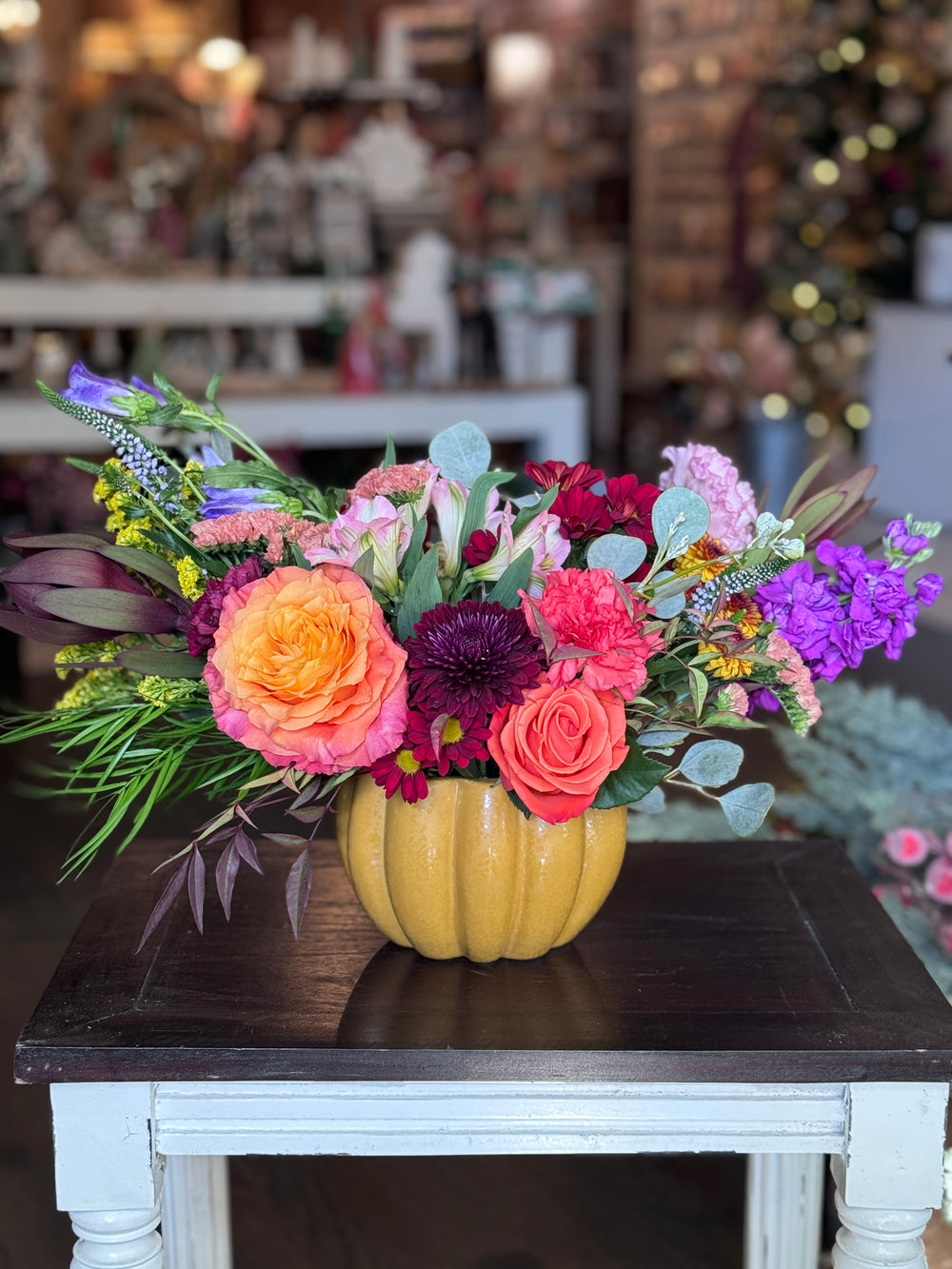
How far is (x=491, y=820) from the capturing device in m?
1.03

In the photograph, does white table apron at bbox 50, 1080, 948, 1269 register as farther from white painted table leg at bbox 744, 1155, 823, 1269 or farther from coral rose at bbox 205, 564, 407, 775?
white painted table leg at bbox 744, 1155, 823, 1269

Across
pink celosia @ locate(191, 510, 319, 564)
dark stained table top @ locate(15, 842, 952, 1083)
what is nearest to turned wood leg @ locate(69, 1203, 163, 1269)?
dark stained table top @ locate(15, 842, 952, 1083)

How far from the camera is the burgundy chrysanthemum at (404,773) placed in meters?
0.97

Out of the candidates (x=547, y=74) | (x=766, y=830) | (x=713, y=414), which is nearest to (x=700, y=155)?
(x=547, y=74)

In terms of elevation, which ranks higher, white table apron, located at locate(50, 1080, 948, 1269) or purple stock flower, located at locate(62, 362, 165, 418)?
purple stock flower, located at locate(62, 362, 165, 418)

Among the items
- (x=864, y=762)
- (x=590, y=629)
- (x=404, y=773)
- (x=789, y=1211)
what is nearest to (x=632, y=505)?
(x=590, y=629)

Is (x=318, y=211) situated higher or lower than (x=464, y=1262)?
higher

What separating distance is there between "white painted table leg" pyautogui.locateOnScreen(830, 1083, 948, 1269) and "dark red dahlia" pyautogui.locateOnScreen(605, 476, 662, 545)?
1.29ft

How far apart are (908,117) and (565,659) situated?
5.85m

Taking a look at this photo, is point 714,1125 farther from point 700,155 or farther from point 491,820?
point 700,155

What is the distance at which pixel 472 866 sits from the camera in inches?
40.7

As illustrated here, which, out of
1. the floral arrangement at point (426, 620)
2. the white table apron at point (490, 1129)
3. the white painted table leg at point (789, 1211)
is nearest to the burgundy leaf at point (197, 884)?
the floral arrangement at point (426, 620)

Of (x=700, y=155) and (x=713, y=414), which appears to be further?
(x=700, y=155)

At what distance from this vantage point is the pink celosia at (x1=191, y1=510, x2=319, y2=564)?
39.1 inches
